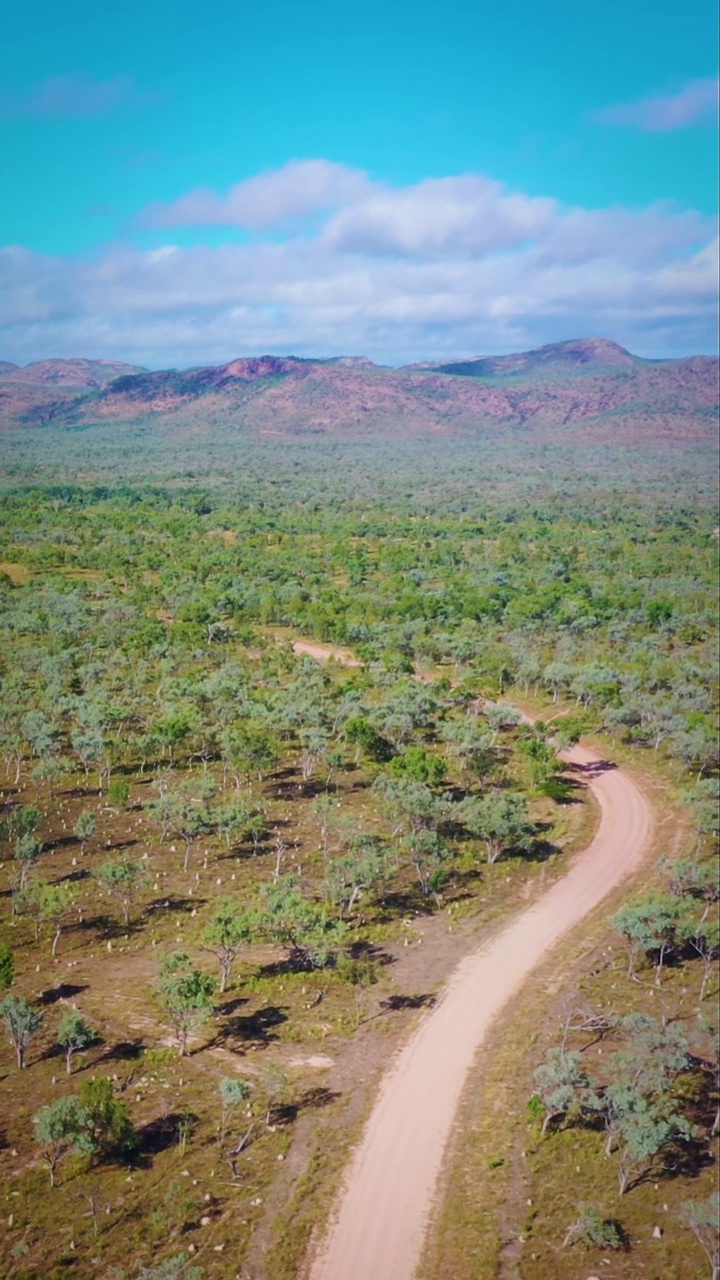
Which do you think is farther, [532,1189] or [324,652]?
[324,652]

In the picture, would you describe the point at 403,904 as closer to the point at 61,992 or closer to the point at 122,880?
the point at 122,880

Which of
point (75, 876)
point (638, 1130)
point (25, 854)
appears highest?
point (25, 854)

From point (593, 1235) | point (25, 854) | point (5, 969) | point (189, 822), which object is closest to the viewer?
point (593, 1235)

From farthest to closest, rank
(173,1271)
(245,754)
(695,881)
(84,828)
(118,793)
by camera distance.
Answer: (245,754) < (118,793) < (84,828) < (695,881) < (173,1271)

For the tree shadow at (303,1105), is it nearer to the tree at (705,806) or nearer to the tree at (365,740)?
the tree at (705,806)

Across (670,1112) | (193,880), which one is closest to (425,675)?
(193,880)

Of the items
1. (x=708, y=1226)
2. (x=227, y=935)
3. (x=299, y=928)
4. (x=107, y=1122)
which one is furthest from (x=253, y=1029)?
(x=708, y=1226)

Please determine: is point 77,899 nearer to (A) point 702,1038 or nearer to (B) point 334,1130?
(B) point 334,1130

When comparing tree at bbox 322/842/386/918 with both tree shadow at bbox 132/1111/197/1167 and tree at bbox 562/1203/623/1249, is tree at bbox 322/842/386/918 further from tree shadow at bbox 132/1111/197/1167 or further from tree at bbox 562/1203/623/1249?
tree at bbox 562/1203/623/1249
